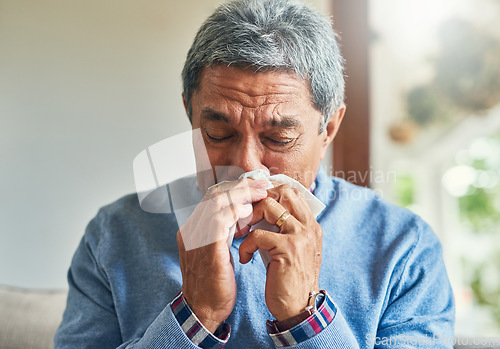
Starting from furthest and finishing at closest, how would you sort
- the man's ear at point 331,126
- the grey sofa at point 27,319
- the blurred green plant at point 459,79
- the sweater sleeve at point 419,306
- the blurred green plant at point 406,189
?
the blurred green plant at point 406,189, the blurred green plant at point 459,79, the grey sofa at point 27,319, the man's ear at point 331,126, the sweater sleeve at point 419,306

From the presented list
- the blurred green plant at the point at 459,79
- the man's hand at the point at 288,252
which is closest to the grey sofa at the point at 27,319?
the man's hand at the point at 288,252

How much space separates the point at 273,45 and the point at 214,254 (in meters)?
0.52

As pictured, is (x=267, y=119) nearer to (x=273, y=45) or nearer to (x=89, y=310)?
(x=273, y=45)

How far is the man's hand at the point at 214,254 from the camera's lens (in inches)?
41.6

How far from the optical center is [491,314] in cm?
304

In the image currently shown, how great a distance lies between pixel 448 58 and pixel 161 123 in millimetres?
1677

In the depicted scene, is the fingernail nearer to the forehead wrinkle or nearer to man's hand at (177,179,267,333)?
man's hand at (177,179,267,333)

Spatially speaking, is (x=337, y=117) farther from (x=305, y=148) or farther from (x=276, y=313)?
(x=276, y=313)

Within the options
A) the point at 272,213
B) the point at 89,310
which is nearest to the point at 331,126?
the point at 272,213

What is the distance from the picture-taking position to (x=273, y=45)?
117cm

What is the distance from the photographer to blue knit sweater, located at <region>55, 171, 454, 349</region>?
4.04 feet

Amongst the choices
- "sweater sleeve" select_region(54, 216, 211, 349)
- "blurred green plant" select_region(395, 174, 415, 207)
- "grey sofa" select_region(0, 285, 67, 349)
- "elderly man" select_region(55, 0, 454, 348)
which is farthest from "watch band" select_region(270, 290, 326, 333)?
"blurred green plant" select_region(395, 174, 415, 207)

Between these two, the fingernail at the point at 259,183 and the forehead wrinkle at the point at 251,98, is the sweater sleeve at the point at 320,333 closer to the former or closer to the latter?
the fingernail at the point at 259,183

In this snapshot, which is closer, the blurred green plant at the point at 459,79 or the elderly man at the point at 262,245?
the elderly man at the point at 262,245
